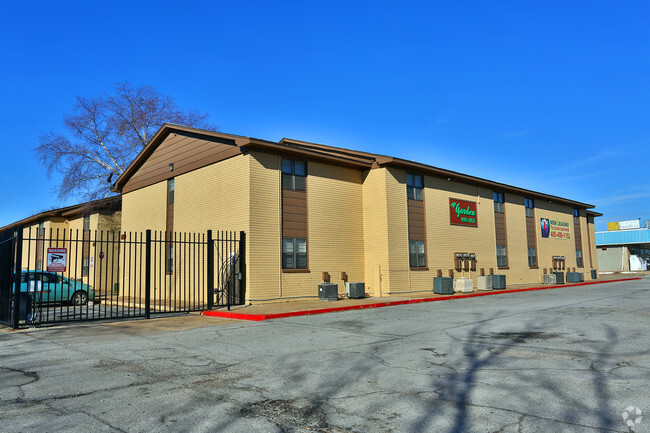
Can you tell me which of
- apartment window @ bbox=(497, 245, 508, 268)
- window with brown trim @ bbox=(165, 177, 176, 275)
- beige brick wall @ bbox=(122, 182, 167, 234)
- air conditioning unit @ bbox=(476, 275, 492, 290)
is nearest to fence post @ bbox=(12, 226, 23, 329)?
window with brown trim @ bbox=(165, 177, 176, 275)

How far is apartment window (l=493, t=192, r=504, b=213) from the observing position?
30.8 metres

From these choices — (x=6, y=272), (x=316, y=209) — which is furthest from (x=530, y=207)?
(x=6, y=272)

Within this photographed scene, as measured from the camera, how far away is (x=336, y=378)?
21.3 ft

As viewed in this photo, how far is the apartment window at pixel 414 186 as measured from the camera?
24.1m

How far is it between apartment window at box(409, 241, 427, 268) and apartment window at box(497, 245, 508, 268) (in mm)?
8182

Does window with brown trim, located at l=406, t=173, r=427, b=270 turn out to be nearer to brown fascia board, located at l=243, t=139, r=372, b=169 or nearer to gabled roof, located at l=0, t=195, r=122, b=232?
brown fascia board, located at l=243, t=139, r=372, b=169

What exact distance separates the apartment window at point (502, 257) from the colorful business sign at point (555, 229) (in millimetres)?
6453

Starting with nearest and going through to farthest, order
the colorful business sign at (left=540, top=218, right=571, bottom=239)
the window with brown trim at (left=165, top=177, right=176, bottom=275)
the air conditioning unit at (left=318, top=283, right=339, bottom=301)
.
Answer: the air conditioning unit at (left=318, top=283, right=339, bottom=301), the window with brown trim at (left=165, top=177, right=176, bottom=275), the colorful business sign at (left=540, top=218, right=571, bottom=239)

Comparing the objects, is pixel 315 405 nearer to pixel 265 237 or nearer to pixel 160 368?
pixel 160 368

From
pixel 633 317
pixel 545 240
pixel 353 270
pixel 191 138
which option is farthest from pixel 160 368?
pixel 545 240

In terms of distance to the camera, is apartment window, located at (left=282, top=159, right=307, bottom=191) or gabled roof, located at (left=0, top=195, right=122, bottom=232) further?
gabled roof, located at (left=0, top=195, right=122, bottom=232)

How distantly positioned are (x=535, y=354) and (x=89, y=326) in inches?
429

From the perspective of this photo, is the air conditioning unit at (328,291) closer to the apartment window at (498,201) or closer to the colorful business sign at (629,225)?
the apartment window at (498,201)

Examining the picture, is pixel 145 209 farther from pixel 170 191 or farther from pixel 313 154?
pixel 313 154
